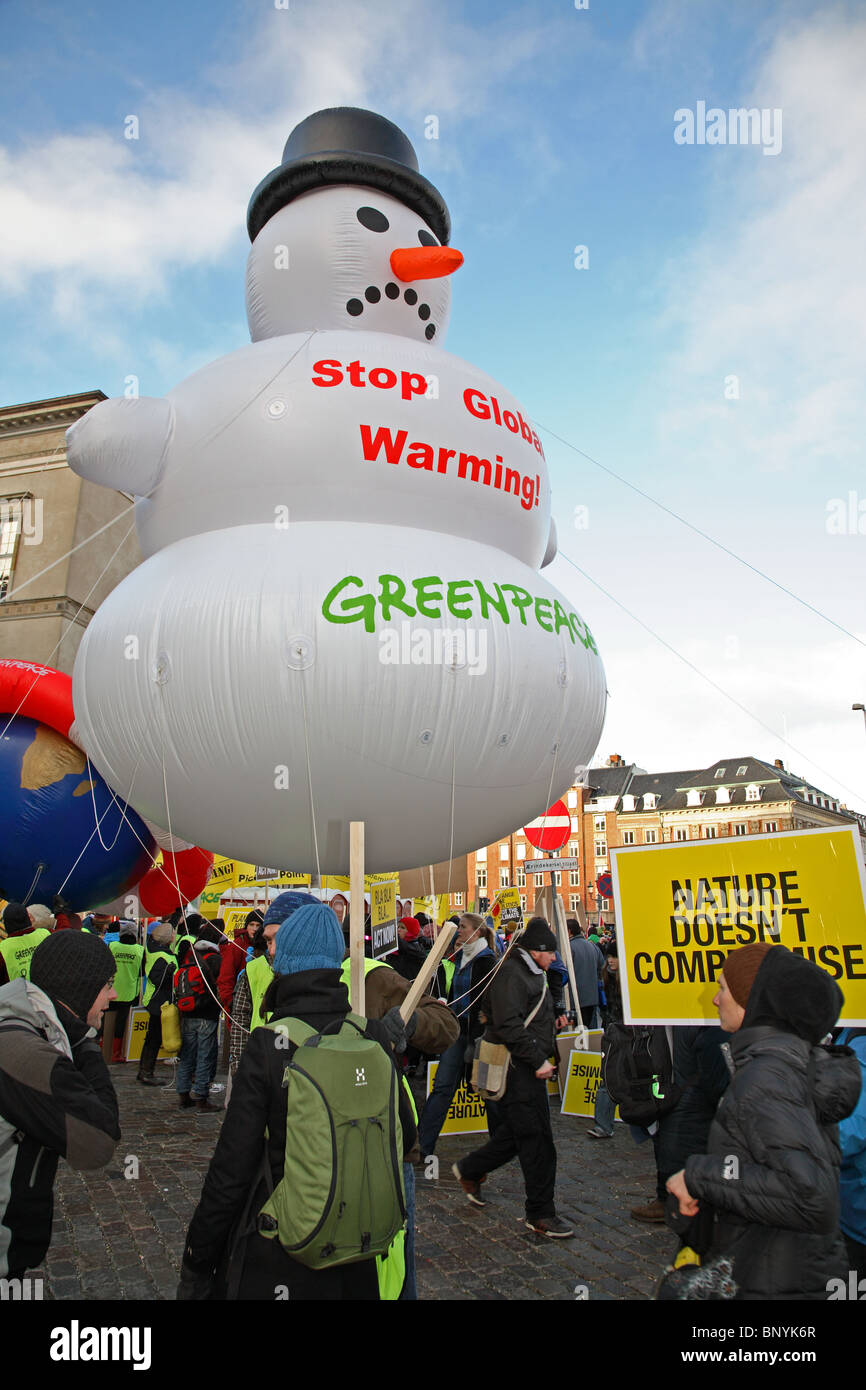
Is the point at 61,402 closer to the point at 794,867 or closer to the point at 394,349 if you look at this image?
the point at 394,349

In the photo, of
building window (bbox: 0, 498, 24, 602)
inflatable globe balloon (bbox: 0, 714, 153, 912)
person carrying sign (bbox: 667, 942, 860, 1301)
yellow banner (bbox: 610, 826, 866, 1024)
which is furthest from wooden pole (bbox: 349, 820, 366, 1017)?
building window (bbox: 0, 498, 24, 602)

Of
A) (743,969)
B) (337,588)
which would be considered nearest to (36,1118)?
(743,969)

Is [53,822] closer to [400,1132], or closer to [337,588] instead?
[337,588]

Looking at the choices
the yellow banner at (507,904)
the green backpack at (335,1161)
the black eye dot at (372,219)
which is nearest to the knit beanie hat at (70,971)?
the green backpack at (335,1161)

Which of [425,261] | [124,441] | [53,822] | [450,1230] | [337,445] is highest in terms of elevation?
[425,261]

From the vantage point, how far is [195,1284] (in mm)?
2590

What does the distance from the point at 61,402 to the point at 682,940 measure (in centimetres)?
2390

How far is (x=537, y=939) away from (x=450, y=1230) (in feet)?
6.05

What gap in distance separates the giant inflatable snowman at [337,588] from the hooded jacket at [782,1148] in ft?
9.16

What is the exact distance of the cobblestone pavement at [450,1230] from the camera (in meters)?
4.43

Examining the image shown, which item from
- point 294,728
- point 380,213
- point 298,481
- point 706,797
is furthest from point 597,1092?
point 706,797

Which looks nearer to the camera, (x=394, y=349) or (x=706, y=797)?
(x=394, y=349)

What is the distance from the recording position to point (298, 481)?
5434 millimetres

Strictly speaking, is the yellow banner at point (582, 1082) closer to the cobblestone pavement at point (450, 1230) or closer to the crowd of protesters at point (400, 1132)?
the cobblestone pavement at point (450, 1230)
